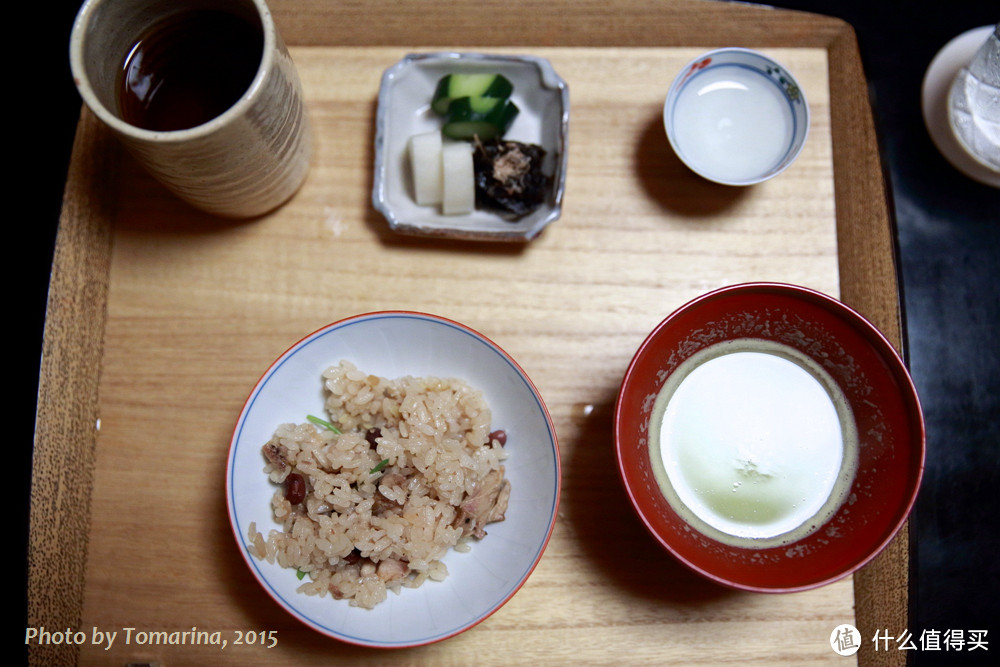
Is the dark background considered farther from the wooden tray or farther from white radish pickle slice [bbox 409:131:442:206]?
white radish pickle slice [bbox 409:131:442:206]

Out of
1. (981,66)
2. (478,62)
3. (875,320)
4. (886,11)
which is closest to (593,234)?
(478,62)

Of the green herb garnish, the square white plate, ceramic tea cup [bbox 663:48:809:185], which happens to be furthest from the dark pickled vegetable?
the green herb garnish

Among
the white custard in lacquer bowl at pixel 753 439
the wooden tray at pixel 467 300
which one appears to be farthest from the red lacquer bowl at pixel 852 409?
the wooden tray at pixel 467 300

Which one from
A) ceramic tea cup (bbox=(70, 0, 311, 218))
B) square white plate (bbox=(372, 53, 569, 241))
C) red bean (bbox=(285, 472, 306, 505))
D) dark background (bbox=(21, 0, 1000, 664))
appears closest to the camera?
ceramic tea cup (bbox=(70, 0, 311, 218))

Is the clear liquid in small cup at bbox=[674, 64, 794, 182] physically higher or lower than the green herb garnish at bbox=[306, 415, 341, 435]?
higher

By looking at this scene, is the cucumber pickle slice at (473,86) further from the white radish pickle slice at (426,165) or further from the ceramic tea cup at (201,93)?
the ceramic tea cup at (201,93)

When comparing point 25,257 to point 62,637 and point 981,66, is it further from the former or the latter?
point 981,66
